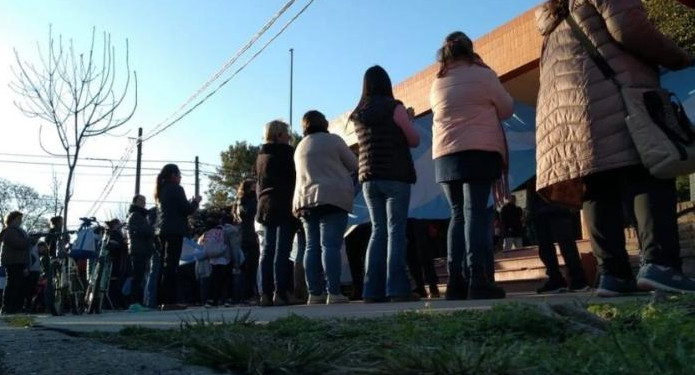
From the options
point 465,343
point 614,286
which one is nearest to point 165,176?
point 614,286

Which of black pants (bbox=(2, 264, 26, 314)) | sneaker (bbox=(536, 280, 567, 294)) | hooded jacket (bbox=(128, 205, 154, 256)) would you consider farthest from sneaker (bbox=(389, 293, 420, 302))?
black pants (bbox=(2, 264, 26, 314))

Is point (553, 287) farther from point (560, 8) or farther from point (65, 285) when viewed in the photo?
point (65, 285)

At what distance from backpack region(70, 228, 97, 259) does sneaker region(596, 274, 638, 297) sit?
26.4 ft

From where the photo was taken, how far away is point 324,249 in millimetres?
7465

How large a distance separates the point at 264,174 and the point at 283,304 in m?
1.40

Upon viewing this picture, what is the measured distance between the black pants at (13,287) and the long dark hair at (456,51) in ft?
34.5

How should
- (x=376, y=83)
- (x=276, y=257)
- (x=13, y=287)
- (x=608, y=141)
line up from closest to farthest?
(x=608, y=141)
(x=376, y=83)
(x=276, y=257)
(x=13, y=287)

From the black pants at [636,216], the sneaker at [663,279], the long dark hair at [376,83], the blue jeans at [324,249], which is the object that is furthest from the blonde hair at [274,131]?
the sneaker at [663,279]

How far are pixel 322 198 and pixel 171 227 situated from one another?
2768 mm

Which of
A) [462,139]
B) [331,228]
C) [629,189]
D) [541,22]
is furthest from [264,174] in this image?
[629,189]

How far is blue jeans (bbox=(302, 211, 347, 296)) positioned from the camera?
743 cm

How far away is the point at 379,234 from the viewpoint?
698cm

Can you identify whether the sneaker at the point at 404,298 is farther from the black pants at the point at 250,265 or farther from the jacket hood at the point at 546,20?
the black pants at the point at 250,265

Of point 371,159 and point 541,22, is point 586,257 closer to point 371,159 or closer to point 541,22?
point 371,159
